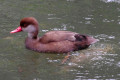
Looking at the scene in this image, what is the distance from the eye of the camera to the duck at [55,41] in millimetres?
9156

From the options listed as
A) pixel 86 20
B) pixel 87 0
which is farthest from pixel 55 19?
pixel 87 0

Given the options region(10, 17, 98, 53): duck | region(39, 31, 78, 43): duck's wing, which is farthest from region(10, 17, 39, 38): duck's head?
region(39, 31, 78, 43): duck's wing

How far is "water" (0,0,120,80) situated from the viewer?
25.7 feet

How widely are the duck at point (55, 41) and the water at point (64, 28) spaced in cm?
17

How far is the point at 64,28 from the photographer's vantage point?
10.6 metres

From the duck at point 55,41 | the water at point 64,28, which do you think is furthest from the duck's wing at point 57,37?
the water at point 64,28

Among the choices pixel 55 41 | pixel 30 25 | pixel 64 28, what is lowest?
pixel 64 28

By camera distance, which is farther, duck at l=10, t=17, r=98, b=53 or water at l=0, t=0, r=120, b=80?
duck at l=10, t=17, r=98, b=53

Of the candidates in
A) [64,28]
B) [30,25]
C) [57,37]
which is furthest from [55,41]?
[64,28]

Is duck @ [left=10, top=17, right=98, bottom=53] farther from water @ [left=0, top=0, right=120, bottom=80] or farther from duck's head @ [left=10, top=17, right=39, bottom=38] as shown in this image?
water @ [left=0, top=0, right=120, bottom=80]

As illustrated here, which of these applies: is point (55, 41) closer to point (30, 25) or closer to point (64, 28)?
point (30, 25)

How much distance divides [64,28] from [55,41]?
4.89ft

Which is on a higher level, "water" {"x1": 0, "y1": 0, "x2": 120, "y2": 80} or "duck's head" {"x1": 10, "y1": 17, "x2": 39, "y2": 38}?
"duck's head" {"x1": 10, "y1": 17, "x2": 39, "y2": 38}

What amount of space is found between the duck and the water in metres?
0.17
